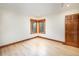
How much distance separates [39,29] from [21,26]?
1.32ft

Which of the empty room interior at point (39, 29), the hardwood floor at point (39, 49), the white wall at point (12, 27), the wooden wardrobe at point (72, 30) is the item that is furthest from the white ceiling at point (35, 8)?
the hardwood floor at point (39, 49)

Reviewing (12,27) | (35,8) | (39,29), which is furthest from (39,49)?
(35,8)

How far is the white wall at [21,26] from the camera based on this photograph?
2301mm

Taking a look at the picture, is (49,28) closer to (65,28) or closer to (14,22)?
(65,28)

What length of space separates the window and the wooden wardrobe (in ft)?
1.73

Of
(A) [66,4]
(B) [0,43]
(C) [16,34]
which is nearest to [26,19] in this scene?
(C) [16,34]

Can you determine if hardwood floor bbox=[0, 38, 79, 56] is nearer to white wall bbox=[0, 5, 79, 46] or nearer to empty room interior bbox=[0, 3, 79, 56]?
empty room interior bbox=[0, 3, 79, 56]

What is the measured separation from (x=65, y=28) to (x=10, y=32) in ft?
3.91

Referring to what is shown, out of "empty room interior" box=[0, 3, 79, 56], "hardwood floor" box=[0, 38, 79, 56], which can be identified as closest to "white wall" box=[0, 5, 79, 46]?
"empty room interior" box=[0, 3, 79, 56]

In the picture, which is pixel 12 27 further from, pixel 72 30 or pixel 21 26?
pixel 72 30

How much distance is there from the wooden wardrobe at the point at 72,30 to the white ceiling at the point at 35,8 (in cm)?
33

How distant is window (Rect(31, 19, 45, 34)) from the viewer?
240cm

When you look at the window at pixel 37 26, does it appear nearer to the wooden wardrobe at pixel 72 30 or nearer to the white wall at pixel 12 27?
the white wall at pixel 12 27

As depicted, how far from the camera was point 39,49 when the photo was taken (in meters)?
2.35
